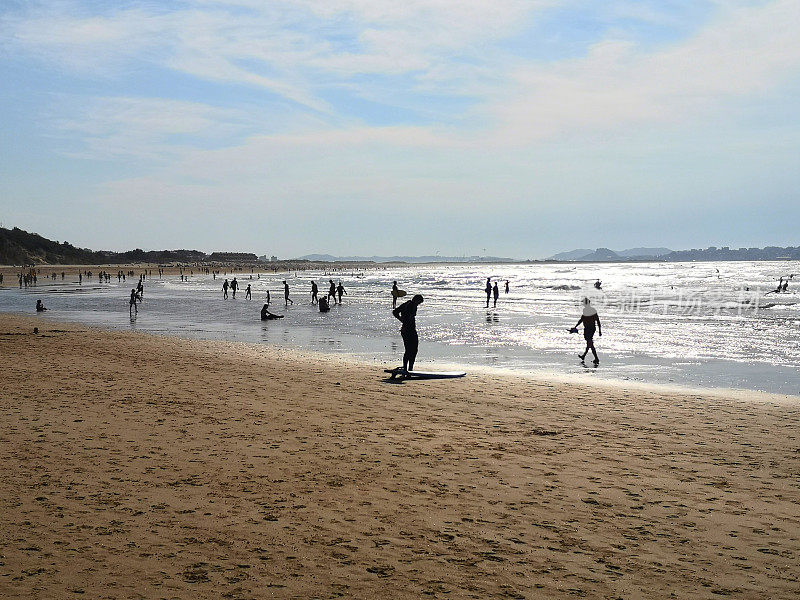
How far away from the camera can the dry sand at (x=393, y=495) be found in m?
4.83

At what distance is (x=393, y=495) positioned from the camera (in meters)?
6.60

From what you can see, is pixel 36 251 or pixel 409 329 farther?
pixel 36 251

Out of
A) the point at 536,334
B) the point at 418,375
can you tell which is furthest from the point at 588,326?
the point at 536,334

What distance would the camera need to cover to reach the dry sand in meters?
4.83

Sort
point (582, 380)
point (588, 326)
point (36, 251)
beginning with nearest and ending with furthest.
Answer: point (582, 380), point (588, 326), point (36, 251)

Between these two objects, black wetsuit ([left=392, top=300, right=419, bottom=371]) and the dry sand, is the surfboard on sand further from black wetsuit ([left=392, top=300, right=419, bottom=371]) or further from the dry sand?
the dry sand

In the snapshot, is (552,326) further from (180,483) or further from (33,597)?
(33,597)

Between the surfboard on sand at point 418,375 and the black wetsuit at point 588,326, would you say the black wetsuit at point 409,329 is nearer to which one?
the surfboard on sand at point 418,375

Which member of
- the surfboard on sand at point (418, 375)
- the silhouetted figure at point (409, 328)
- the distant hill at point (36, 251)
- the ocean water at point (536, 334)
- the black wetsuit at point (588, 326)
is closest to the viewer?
the surfboard on sand at point (418, 375)

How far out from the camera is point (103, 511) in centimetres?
597

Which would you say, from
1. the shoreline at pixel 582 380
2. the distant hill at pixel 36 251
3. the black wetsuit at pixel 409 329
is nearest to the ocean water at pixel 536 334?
the shoreline at pixel 582 380

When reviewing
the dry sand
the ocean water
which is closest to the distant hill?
the ocean water

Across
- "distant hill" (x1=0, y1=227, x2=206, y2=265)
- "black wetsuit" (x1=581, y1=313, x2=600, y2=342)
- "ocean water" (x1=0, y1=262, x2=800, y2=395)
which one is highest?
"distant hill" (x1=0, y1=227, x2=206, y2=265)

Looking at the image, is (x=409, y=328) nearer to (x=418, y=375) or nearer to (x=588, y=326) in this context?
(x=418, y=375)
